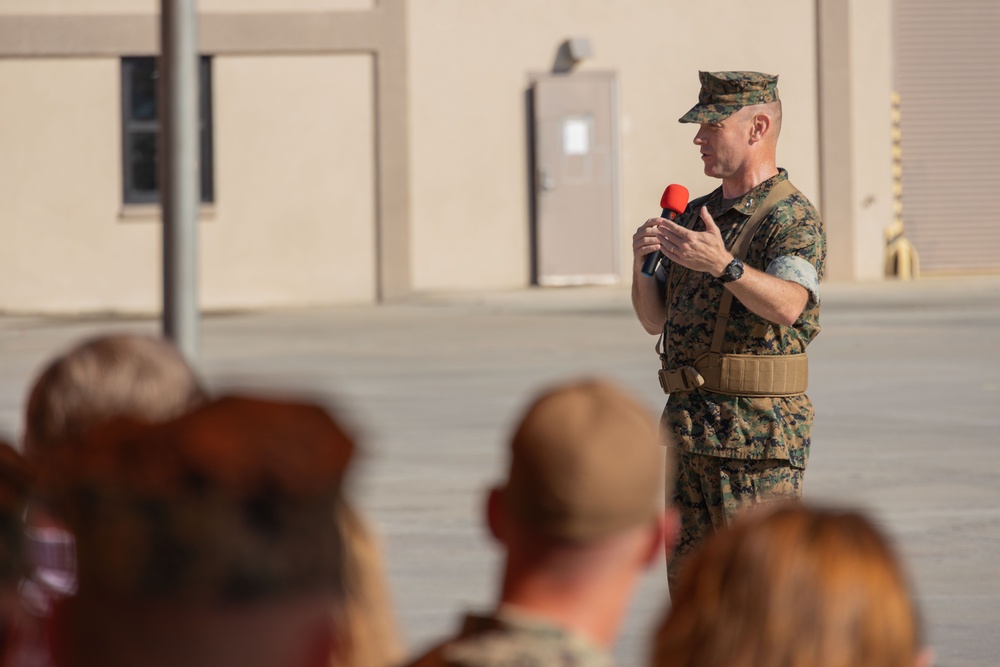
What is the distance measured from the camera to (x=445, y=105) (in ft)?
78.6

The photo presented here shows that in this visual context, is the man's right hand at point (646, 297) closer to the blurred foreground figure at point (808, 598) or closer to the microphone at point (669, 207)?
the microphone at point (669, 207)

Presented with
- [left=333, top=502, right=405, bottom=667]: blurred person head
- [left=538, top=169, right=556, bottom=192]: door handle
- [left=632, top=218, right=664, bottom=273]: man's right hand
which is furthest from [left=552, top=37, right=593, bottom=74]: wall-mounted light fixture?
[left=333, top=502, right=405, bottom=667]: blurred person head

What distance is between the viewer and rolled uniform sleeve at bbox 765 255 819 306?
4621 mm

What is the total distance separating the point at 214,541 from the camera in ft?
3.95

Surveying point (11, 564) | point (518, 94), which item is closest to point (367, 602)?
point (11, 564)

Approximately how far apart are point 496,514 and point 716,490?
8.96ft

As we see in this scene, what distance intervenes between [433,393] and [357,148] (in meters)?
10.9

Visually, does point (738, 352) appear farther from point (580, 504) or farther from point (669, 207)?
point (580, 504)

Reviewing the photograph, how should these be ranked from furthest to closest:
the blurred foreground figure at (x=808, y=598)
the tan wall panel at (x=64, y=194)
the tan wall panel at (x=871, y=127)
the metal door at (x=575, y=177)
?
the tan wall panel at (x=871, y=127) → the metal door at (x=575, y=177) → the tan wall panel at (x=64, y=194) → the blurred foreground figure at (x=808, y=598)

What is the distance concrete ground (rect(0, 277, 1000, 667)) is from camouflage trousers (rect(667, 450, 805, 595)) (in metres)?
0.60

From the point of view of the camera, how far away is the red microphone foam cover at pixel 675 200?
16.7 feet

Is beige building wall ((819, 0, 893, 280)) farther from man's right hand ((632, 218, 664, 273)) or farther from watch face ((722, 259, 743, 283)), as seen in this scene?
watch face ((722, 259, 743, 283))

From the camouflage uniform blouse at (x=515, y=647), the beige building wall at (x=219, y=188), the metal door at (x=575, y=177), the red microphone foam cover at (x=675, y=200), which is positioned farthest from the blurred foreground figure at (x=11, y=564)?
the metal door at (x=575, y=177)

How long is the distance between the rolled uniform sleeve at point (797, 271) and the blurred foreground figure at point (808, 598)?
2.81m
